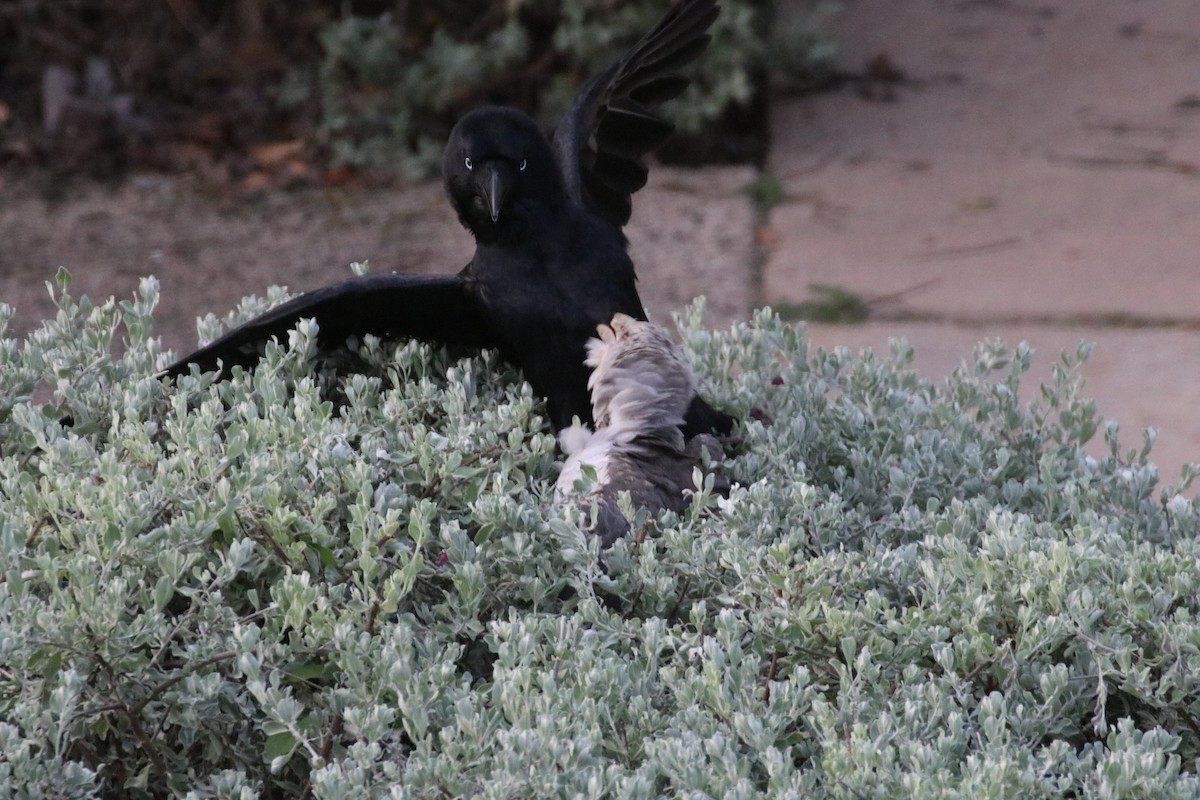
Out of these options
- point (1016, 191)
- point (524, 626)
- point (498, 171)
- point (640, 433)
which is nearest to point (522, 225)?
point (498, 171)

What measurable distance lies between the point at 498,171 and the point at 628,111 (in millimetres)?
655

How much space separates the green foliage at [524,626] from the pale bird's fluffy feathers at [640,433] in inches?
3.8

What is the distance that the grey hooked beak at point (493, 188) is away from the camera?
2.96 m

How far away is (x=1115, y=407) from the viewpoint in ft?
13.8

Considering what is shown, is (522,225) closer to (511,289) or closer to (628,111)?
(511,289)

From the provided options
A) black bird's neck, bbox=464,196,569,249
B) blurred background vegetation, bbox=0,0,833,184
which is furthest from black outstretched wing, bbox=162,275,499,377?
blurred background vegetation, bbox=0,0,833,184

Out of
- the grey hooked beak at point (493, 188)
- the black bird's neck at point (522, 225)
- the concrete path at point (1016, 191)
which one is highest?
the grey hooked beak at point (493, 188)

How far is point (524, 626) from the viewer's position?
1.95m

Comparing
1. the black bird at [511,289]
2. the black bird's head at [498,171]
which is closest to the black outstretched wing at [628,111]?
the black bird at [511,289]

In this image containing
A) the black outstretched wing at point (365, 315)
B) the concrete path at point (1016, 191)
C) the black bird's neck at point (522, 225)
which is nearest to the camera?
the black outstretched wing at point (365, 315)

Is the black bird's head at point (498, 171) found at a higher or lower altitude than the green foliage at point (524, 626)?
higher

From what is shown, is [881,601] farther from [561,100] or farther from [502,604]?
[561,100]

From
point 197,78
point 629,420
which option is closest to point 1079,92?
point 197,78

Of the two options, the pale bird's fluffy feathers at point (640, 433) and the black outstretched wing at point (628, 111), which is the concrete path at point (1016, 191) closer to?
the black outstretched wing at point (628, 111)
